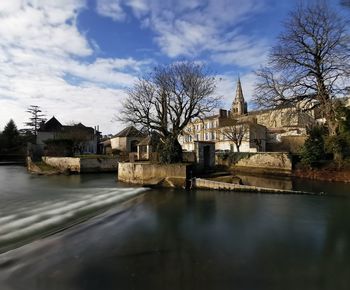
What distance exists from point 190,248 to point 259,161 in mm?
23078

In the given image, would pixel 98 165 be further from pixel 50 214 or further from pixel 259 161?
pixel 50 214

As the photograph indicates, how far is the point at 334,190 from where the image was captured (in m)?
16.6

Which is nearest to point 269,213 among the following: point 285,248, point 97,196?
point 285,248

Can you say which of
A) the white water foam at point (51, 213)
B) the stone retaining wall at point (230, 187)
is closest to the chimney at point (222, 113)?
the stone retaining wall at point (230, 187)

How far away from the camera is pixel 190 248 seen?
23.7 feet

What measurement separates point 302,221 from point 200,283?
621 centimetres

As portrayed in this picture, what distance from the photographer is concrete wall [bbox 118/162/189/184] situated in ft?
59.8

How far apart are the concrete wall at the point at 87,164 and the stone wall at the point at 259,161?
1246 centimetres

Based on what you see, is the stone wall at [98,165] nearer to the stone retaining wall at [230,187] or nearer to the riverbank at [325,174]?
the stone retaining wall at [230,187]

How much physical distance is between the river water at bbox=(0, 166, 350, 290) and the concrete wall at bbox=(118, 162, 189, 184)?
196 inches

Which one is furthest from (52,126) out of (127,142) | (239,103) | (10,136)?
(239,103)

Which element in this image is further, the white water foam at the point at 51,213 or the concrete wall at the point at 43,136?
the concrete wall at the point at 43,136

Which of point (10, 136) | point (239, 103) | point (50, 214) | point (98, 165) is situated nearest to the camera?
point (50, 214)

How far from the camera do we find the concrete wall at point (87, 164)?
100 feet
